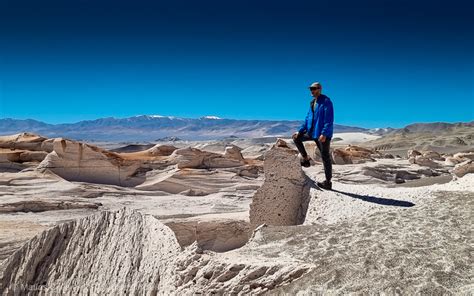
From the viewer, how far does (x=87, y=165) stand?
12945 mm

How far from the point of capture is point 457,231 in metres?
3.48

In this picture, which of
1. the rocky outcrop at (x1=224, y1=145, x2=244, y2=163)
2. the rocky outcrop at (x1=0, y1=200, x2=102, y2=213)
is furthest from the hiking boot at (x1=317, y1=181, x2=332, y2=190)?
the rocky outcrop at (x1=224, y1=145, x2=244, y2=163)

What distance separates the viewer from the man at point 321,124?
5172mm

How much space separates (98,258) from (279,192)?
2094 millimetres

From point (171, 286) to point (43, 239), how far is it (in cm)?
182

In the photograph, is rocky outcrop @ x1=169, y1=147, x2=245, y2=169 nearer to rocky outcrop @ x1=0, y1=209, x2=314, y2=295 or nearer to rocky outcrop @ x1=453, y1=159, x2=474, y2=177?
rocky outcrop @ x1=453, y1=159, x2=474, y2=177

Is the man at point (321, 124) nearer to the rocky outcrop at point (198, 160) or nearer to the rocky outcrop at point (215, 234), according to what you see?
the rocky outcrop at point (215, 234)

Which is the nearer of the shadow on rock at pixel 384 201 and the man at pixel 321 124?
the shadow on rock at pixel 384 201

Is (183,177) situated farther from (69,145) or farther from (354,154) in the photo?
(354,154)

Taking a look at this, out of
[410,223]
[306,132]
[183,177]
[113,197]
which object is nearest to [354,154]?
[183,177]

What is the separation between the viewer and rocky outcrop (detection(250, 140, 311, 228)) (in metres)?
4.97

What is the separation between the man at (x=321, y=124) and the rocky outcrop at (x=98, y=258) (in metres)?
2.28

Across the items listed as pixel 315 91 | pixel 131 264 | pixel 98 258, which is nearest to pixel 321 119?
pixel 315 91

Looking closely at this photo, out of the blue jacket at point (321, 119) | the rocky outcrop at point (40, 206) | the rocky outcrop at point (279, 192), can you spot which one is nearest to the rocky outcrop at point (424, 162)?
the rocky outcrop at point (40, 206)
